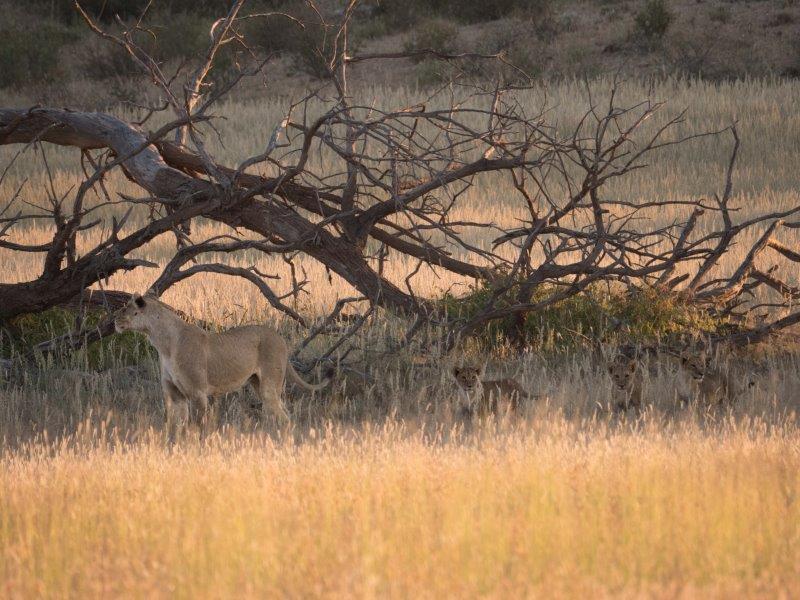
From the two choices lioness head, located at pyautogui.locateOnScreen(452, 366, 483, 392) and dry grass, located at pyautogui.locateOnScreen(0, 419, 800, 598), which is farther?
lioness head, located at pyautogui.locateOnScreen(452, 366, 483, 392)

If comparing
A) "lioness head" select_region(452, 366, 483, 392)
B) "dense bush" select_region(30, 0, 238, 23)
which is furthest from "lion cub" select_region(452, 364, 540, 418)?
"dense bush" select_region(30, 0, 238, 23)

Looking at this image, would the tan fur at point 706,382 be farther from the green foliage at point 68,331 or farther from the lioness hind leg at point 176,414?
the green foliage at point 68,331

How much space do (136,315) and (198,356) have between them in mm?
475

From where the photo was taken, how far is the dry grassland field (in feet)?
14.9

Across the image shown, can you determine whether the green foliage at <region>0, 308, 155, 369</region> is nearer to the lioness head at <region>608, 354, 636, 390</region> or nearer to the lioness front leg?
the lioness front leg

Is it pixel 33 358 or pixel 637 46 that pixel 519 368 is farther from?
pixel 637 46

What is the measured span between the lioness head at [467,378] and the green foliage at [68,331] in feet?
10.4

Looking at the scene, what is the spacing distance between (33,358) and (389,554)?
641 centimetres

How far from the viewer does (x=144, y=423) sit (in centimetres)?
839

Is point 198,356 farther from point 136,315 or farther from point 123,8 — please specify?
point 123,8

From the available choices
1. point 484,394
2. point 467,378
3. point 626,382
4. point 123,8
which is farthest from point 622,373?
point 123,8

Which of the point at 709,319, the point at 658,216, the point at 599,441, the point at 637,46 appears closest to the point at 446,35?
the point at 637,46

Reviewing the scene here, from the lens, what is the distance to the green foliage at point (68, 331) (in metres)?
10.4

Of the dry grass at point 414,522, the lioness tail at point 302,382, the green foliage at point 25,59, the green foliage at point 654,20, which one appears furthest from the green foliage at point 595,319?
the green foliage at point 25,59
